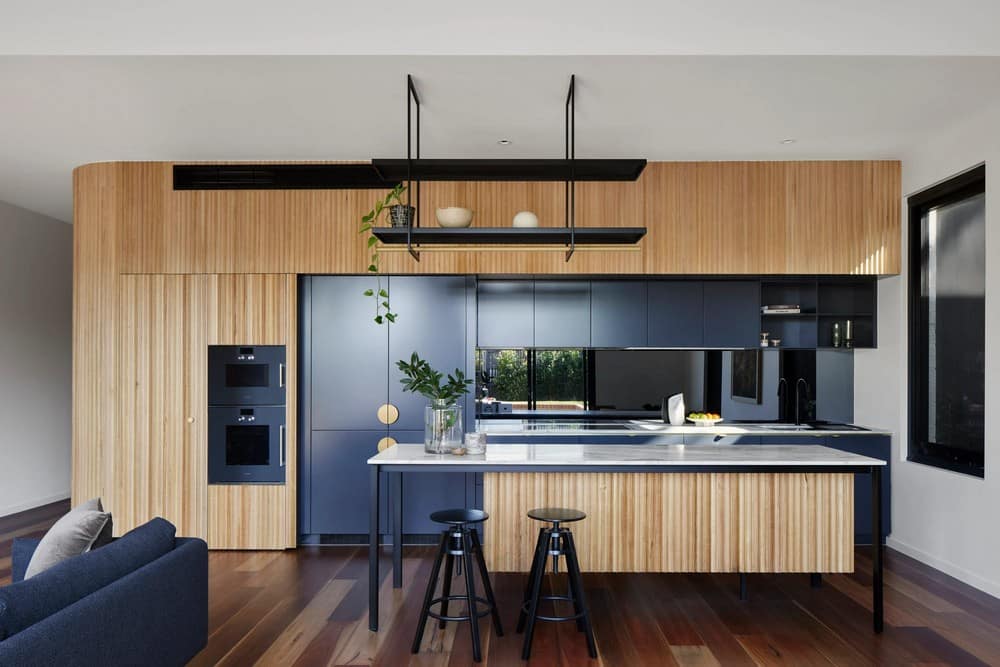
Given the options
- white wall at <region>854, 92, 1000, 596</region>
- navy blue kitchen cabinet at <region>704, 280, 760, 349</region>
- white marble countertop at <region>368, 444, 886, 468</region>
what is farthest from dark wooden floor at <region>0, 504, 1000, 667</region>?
navy blue kitchen cabinet at <region>704, 280, 760, 349</region>

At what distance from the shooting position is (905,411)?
4961 millimetres

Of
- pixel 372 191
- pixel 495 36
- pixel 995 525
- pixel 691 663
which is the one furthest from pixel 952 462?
pixel 372 191

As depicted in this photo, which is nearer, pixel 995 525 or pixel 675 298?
pixel 995 525

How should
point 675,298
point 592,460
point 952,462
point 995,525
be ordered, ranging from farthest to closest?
point 675,298, point 952,462, point 995,525, point 592,460

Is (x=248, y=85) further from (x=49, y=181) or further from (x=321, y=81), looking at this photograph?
(x=49, y=181)

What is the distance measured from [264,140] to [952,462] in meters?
4.75

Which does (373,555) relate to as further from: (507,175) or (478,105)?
(478,105)

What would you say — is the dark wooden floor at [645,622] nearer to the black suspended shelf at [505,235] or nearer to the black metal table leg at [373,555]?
the black metal table leg at [373,555]

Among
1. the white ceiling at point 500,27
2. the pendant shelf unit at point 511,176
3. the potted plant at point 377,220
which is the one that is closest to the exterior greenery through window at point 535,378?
the potted plant at point 377,220

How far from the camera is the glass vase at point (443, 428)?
3777mm

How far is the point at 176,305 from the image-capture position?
16.6 feet

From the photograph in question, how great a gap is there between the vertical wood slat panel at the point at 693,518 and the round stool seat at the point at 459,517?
31cm

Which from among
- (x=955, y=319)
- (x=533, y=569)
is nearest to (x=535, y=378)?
(x=533, y=569)

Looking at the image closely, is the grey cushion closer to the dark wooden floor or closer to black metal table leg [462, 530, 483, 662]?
the dark wooden floor
